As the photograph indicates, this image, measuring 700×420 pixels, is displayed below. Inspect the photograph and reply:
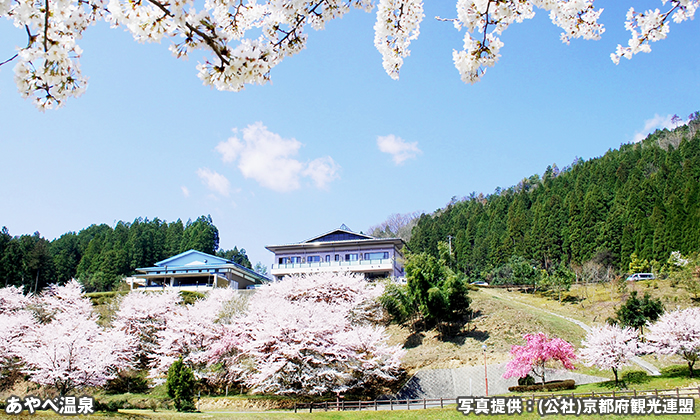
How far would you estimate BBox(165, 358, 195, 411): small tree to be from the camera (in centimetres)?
1836

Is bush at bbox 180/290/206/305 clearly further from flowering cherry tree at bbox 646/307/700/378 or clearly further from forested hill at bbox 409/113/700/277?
forested hill at bbox 409/113/700/277

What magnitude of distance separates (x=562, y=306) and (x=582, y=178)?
124 feet

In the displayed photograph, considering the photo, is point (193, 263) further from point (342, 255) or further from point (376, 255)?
point (376, 255)

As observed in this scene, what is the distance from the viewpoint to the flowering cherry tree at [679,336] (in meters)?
18.2

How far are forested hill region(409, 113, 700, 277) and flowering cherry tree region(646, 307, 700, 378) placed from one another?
2844 cm

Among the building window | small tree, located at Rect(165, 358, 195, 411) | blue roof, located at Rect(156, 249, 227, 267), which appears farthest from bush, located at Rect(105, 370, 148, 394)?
the building window

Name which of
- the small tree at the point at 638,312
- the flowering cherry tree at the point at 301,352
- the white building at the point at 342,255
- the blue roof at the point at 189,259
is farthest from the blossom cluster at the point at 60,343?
the small tree at the point at 638,312

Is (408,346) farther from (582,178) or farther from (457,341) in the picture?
(582,178)

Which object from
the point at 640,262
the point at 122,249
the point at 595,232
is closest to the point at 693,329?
the point at 640,262

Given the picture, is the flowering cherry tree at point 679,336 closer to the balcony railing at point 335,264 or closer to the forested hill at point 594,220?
the balcony railing at point 335,264

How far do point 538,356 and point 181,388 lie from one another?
15455 millimetres

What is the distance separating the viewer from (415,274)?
2677 centimetres

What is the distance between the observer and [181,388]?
1864 centimetres

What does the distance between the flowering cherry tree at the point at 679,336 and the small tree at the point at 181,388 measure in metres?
19.7
